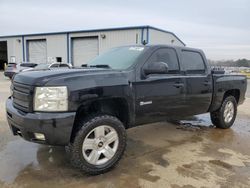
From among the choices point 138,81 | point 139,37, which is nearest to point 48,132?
point 138,81

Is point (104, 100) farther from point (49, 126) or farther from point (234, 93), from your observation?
point (234, 93)

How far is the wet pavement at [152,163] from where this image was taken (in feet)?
11.8

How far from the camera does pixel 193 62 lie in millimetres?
5551

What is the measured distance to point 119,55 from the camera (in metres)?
4.88

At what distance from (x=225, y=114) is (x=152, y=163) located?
308 centimetres

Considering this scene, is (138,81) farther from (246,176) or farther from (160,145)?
(246,176)

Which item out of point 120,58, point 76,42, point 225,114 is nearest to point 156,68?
point 120,58

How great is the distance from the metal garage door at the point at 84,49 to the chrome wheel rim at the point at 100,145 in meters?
24.7

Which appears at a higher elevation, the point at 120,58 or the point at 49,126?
the point at 120,58

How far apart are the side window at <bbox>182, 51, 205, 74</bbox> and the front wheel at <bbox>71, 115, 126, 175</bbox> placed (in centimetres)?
213

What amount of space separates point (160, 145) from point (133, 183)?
1.75 metres

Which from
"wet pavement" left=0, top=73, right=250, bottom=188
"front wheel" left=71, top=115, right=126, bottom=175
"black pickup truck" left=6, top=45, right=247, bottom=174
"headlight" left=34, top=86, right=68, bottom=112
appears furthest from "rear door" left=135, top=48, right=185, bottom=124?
"headlight" left=34, top=86, right=68, bottom=112

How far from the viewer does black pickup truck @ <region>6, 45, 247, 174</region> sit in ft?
11.2

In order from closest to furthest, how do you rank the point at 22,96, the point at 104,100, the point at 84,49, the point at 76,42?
the point at 22,96, the point at 104,100, the point at 84,49, the point at 76,42
